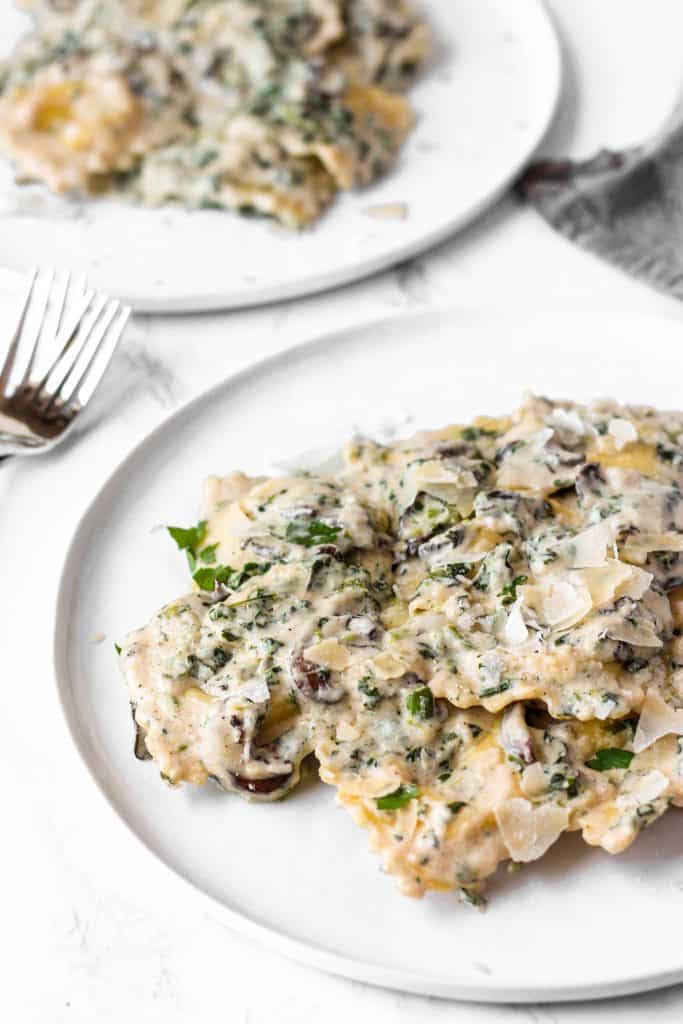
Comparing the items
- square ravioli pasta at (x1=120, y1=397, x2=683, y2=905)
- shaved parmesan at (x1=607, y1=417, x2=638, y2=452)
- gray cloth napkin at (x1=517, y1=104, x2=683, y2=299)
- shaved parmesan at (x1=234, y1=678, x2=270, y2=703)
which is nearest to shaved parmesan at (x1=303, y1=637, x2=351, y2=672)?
square ravioli pasta at (x1=120, y1=397, x2=683, y2=905)

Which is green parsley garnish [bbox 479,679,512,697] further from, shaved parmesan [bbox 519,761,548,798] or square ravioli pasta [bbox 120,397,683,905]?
shaved parmesan [bbox 519,761,548,798]

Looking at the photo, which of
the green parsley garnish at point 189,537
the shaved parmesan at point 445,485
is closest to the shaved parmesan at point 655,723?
the shaved parmesan at point 445,485

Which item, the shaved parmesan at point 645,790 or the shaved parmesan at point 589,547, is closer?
the shaved parmesan at point 645,790

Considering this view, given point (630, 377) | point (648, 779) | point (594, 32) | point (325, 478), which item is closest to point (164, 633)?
point (325, 478)

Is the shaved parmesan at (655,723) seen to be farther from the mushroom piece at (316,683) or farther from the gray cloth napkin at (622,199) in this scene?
the gray cloth napkin at (622,199)

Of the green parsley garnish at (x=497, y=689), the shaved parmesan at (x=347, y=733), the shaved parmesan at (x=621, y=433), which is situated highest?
the shaved parmesan at (x=621, y=433)

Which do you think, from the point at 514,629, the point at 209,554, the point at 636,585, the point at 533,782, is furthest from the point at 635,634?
the point at 209,554

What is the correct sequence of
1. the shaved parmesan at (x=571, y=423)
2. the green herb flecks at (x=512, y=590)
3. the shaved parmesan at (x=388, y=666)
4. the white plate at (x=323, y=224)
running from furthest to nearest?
the white plate at (x=323, y=224)
the shaved parmesan at (x=571, y=423)
the green herb flecks at (x=512, y=590)
the shaved parmesan at (x=388, y=666)
